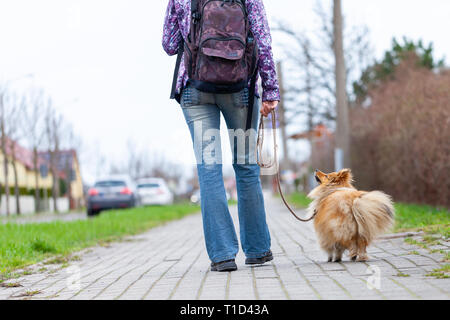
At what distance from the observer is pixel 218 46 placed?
522 centimetres

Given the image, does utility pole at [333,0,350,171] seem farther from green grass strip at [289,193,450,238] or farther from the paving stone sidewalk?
the paving stone sidewalk

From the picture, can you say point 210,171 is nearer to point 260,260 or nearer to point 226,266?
point 226,266

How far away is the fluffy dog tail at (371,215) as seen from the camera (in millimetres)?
5660

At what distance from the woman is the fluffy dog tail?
33.8 inches

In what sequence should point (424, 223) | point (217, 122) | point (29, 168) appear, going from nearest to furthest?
point (217, 122) → point (424, 223) → point (29, 168)

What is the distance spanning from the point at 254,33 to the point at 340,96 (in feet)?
42.0

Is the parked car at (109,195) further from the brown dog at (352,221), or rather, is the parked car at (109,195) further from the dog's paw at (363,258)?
the dog's paw at (363,258)

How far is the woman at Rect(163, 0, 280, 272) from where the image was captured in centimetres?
548

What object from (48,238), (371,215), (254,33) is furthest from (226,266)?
(48,238)

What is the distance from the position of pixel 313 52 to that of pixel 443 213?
19.0 m

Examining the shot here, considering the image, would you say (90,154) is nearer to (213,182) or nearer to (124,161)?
(124,161)

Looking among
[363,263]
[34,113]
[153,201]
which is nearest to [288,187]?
[153,201]

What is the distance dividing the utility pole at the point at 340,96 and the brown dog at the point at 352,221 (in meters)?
11.9

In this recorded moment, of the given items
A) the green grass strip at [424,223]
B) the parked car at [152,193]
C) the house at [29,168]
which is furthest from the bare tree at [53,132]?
the green grass strip at [424,223]
